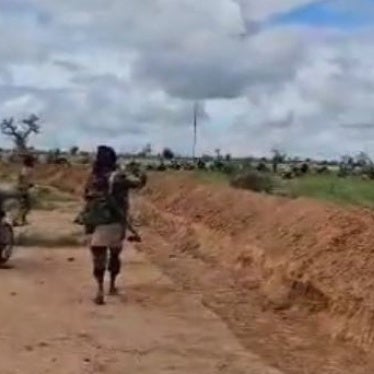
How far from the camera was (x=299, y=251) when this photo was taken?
2062cm

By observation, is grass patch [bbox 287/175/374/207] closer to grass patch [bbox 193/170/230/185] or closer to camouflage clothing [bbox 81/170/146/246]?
grass patch [bbox 193/170/230/185]

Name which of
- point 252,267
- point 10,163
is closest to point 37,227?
point 252,267

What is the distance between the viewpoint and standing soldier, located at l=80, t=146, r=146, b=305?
1739cm

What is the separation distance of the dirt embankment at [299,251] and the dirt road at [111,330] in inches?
61.4

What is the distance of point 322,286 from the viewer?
17.8 m

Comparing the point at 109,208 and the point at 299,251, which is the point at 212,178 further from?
the point at 109,208

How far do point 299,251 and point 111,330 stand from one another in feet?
20.2

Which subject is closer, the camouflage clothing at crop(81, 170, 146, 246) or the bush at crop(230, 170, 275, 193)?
the camouflage clothing at crop(81, 170, 146, 246)

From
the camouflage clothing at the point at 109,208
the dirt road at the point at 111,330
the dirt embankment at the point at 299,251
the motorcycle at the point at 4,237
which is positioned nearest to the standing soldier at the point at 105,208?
the camouflage clothing at the point at 109,208

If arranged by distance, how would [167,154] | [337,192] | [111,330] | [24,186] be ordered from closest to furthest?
[111,330] < [337,192] < [24,186] < [167,154]

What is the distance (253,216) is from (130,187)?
10.6m

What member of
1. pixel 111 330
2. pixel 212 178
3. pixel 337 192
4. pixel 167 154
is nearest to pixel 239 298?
pixel 111 330

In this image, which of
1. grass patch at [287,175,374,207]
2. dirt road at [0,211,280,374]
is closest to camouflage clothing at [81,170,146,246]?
dirt road at [0,211,280,374]

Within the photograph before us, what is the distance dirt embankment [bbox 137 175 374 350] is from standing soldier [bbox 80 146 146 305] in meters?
3.05
